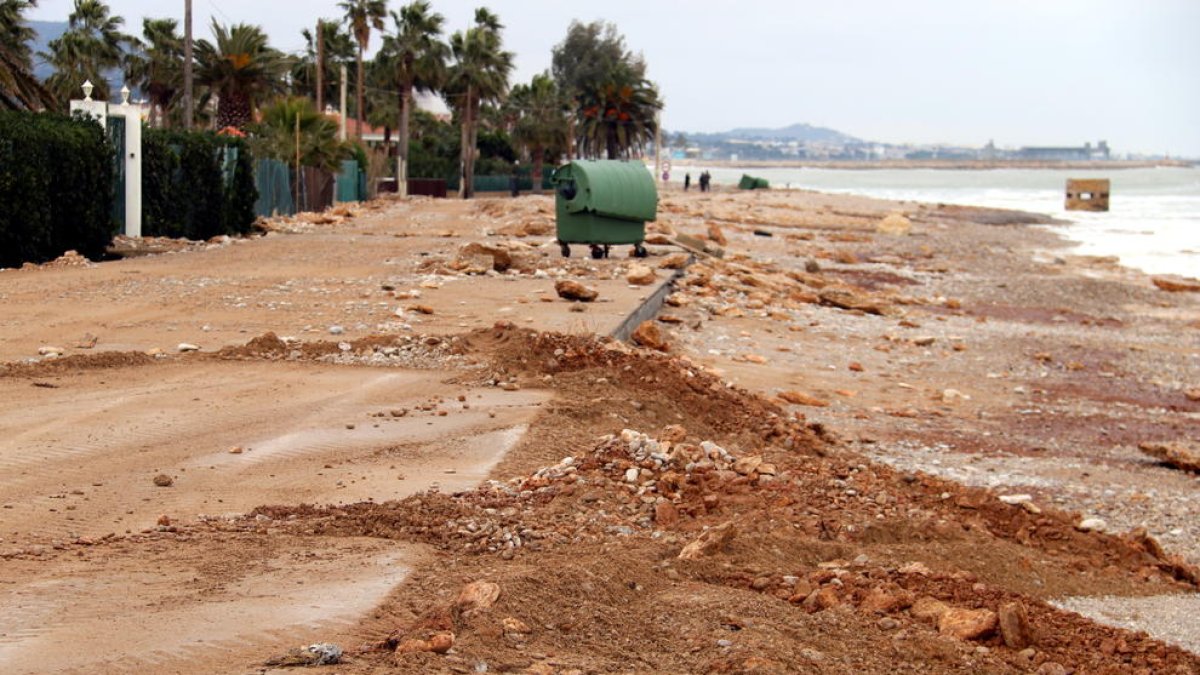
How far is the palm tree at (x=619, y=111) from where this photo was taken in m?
89.0

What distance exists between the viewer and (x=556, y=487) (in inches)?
283

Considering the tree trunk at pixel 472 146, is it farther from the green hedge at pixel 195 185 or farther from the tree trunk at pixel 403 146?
the green hedge at pixel 195 185

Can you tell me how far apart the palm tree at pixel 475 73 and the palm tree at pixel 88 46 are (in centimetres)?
1553

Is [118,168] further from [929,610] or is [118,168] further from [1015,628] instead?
[1015,628]

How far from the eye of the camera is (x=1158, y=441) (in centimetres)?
1175

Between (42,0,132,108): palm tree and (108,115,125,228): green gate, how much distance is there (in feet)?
131

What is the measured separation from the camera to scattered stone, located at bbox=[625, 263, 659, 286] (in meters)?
17.6

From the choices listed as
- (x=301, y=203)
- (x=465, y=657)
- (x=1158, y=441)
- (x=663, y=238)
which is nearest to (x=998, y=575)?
(x=465, y=657)

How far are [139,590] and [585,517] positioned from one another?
2.10m

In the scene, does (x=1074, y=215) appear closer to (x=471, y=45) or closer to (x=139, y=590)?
(x=471, y=45)

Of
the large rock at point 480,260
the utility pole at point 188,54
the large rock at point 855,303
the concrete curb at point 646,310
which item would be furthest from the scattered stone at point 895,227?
the concrete curb at point 646,310

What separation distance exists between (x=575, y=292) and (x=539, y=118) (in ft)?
234

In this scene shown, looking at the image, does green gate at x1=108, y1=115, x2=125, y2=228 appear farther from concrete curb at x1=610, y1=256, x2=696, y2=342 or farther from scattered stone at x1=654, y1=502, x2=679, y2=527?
scattered stone at x1=654, y1=502, x2=679, y2=527

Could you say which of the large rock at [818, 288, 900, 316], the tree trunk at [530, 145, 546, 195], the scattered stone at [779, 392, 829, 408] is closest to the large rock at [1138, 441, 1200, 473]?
the scattered stone at [779, 392, 829, 408]
